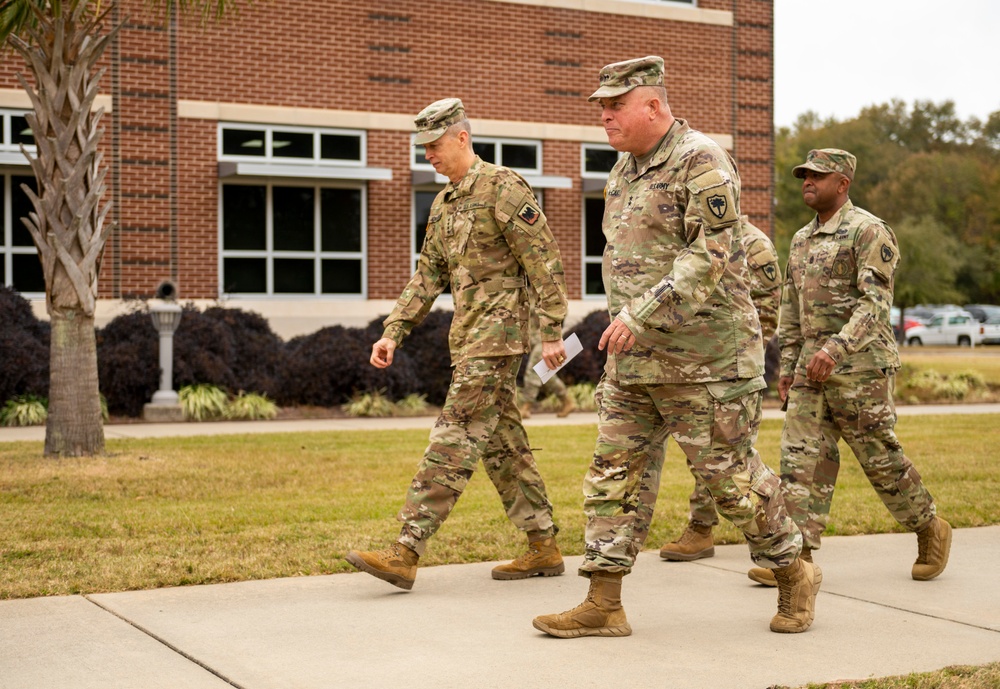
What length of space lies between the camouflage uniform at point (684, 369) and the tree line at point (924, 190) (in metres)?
47.9

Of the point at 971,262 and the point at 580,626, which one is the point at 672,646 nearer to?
the point at 580,626

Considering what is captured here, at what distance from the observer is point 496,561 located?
6.66m

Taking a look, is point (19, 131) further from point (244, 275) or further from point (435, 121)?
point (435, 121)

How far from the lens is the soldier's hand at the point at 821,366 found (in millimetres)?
5926

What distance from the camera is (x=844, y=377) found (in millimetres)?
6141

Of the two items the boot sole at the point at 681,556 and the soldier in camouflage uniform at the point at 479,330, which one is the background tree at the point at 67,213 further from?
the boot sole at the point at 681,556

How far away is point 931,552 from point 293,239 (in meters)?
13.6

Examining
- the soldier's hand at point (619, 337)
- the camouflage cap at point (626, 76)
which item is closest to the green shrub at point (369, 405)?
the camouflage cap at point (626, 76)

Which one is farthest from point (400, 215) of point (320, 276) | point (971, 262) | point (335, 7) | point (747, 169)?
point (971, 262)

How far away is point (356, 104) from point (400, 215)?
178 centimetres

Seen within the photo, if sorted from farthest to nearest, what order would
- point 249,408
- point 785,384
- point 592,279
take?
point 592,279 → point 249,408 → point 785,384

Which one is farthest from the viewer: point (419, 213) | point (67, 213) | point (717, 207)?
point (419, 213)

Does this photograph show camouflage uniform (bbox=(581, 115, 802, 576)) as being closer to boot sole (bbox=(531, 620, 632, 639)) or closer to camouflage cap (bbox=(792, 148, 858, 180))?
boot sole (bbox=(531, 620, 632, 639))

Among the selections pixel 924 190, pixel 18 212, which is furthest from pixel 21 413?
pixel 924 190
